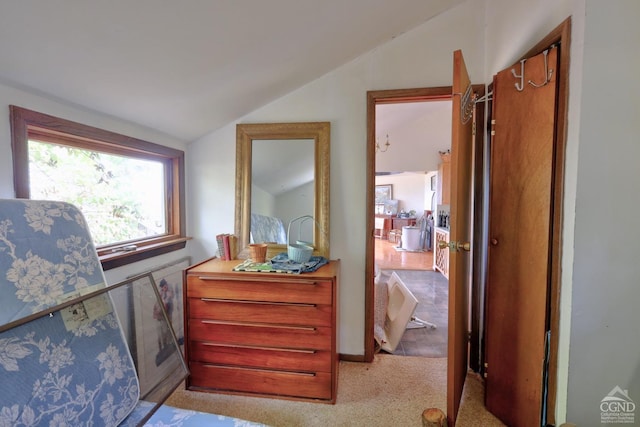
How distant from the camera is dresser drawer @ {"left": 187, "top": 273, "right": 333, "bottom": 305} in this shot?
5.46 ft

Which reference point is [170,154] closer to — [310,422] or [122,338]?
[122,338]

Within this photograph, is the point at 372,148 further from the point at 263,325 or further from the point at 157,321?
the point at 157,321

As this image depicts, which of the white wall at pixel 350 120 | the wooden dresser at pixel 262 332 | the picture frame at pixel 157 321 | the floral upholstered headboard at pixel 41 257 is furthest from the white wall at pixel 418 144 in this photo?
the floral upholstered headboard at pixel 41 257

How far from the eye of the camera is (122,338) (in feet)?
3.67

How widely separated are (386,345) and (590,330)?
1.42m

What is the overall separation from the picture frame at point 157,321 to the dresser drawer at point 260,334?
154mm

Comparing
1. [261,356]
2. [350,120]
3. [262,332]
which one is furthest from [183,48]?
[261,356]

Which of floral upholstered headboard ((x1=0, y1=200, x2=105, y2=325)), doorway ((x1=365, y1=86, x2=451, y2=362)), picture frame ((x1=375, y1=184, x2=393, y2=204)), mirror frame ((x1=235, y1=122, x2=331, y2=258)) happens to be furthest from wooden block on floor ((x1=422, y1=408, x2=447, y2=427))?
picture frame ((x1=375, y1=184, x2=393, y2=204))

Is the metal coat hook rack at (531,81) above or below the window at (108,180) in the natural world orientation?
above

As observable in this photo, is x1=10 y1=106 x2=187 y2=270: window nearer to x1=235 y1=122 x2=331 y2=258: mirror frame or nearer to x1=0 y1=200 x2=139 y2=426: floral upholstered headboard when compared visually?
x1=0 y1=200 x2=139 y2=426: floral upholstered headboard

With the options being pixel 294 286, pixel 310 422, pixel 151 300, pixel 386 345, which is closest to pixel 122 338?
pixel 151 300

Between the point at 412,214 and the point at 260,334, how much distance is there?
7.93 meters

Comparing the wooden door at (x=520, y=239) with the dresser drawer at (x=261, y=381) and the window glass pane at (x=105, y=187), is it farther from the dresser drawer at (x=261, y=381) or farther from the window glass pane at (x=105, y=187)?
the window glass pane at (x=105, y=187)

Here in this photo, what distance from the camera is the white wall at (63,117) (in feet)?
3.70
